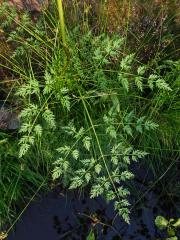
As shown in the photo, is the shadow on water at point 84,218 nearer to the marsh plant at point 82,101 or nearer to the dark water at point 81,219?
the dark water at point 81,219

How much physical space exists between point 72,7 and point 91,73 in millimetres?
601

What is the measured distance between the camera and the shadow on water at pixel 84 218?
3174 millimetres

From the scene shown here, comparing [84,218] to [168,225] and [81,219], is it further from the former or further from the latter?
[168,225]

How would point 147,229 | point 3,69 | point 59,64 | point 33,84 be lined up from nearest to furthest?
point 33,84 < point 59,64 < point 147,229 < point 3,69

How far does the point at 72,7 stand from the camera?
11.0 ft

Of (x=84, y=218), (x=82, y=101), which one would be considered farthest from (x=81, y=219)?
(x=82, y=101)

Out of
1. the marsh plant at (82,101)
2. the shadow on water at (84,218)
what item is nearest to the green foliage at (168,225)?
the shadow on water at (84,218)

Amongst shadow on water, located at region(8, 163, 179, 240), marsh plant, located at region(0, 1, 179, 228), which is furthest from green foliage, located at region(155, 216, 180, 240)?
marsh plant, located at region(0, 1, 179, 228)

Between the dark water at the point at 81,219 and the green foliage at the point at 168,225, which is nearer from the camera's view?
the green foliage at the point at 168,225

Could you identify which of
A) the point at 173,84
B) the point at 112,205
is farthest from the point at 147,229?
the point at 173,84

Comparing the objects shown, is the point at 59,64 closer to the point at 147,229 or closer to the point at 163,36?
the point at 163,36

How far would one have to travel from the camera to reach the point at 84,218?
322 centimetres

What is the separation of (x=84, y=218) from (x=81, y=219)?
2cm

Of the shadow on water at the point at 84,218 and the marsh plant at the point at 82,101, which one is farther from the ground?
the marsh plant at the point at 82,101
